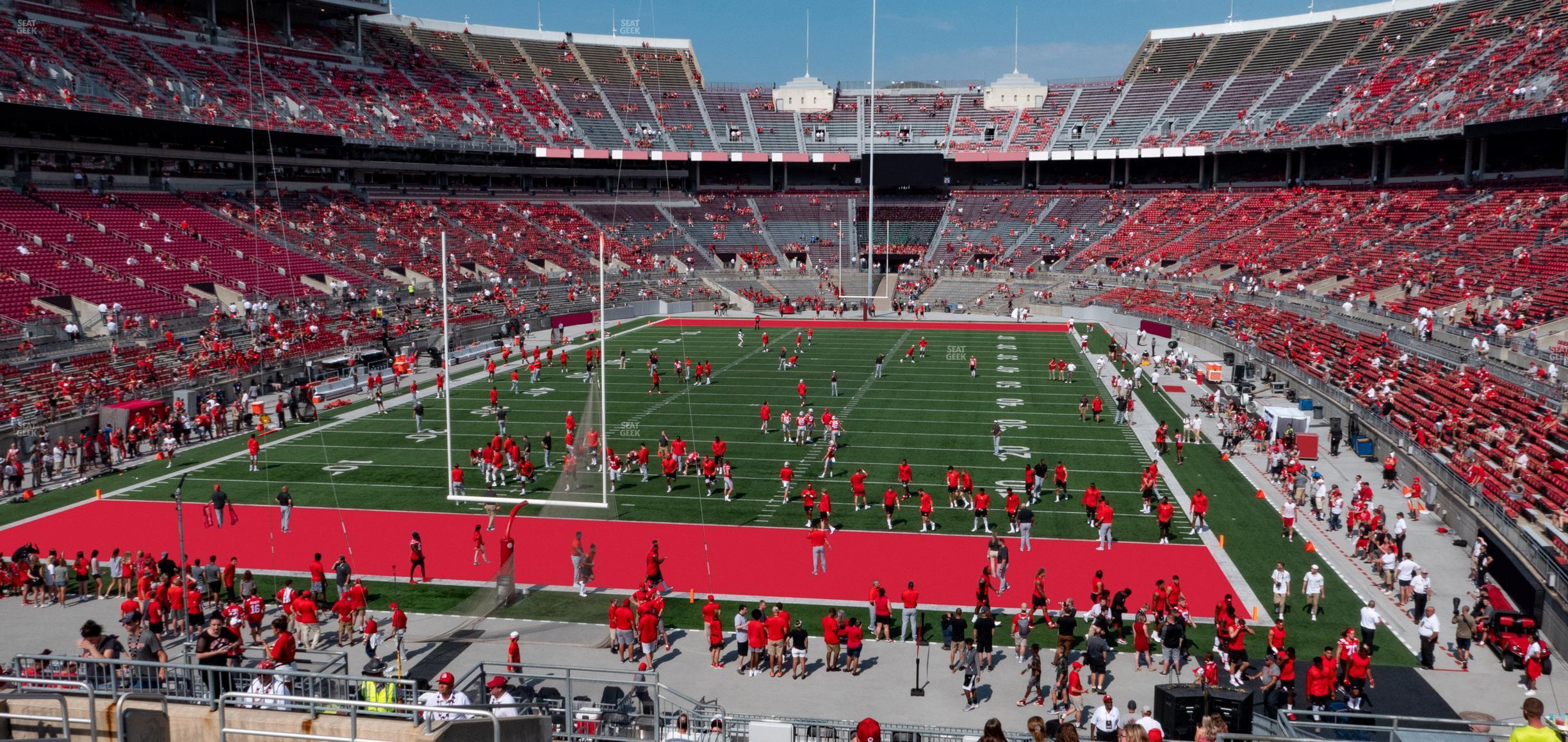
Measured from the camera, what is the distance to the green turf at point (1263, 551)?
1395 centimetres

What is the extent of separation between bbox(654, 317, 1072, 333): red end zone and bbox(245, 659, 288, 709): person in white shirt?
39.5m

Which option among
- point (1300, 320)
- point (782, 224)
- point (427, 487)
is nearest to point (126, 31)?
point (782, 224)

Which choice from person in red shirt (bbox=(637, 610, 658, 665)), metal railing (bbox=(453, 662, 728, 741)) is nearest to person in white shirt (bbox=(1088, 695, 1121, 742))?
metal railing (bbox=(453, 662, 728, 741))

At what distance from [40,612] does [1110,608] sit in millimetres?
15367

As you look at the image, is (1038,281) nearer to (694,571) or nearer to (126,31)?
(694,571)

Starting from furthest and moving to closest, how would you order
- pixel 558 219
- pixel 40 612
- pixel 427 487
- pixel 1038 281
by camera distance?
pixel 558 219 → pixel 1038 281 → pixel 427 487 → pixel 40 612

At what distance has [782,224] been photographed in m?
68.3

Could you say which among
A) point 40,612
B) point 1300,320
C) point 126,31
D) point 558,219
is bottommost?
point 40,612

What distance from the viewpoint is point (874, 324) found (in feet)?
167

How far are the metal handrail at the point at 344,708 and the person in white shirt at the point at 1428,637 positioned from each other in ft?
36.8

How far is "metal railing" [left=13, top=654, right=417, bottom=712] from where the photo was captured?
838 cm

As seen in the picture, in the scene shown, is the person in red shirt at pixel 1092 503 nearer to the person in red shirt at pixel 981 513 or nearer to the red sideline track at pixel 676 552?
the red sideline track at pixel 676 552

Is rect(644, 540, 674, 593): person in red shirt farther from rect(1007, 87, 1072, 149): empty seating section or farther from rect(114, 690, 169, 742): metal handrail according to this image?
rect(1007, 87, 1072, 149): empty seating section

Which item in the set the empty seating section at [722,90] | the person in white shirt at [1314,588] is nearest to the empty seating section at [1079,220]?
the empty seating section at [722,90]
